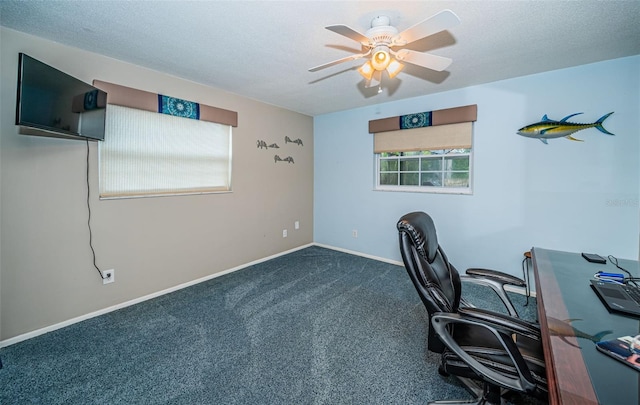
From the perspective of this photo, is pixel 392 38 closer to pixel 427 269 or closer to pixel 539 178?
pixel 427 269

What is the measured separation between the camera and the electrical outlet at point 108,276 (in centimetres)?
248

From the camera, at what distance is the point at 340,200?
4445 mm

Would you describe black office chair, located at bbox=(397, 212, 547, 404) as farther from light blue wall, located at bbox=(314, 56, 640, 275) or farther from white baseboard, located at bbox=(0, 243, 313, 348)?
white baseboard, located at bbox=(0, 243, 313, 348)

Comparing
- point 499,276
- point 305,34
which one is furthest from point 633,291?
point 305,34

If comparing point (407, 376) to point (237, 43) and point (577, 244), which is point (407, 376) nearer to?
point (577, 244)

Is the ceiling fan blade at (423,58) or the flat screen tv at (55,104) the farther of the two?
the ceiling fan blade at (423,58)

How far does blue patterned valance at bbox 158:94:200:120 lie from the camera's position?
2.77 m

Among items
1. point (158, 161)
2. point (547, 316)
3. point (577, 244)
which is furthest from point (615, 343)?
point (158, 161)

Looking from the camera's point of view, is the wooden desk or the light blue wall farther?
the light blue wall

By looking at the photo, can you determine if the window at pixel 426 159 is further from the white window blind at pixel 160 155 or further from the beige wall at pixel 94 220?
the white window blind at pixel 160 155

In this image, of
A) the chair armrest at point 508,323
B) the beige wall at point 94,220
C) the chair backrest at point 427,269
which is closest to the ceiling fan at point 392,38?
the chair backrest at point 427,269

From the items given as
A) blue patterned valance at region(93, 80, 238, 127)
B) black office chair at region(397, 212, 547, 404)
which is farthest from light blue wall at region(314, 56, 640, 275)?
blue patterned valance at region(93, 80, 238, 127)

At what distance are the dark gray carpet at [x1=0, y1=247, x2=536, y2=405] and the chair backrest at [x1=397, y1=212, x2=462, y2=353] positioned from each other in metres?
0.59

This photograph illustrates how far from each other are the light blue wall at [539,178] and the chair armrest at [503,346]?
232 cm
